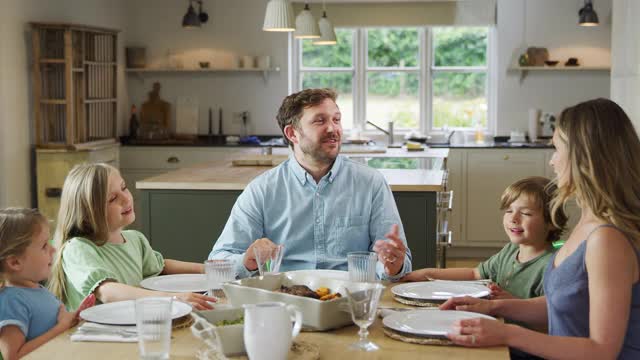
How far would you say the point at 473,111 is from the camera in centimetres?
803

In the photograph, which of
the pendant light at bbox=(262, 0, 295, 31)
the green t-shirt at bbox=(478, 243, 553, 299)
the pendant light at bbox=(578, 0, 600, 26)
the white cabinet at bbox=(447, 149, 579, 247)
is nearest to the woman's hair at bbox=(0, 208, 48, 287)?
the green t-shirt at bbox=(478, 243, 553, 299)

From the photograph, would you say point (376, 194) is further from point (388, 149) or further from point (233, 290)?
point (388, 149)

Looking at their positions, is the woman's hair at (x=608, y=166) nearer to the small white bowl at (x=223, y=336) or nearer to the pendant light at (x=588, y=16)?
the small white bowl at (x=223, y=336)

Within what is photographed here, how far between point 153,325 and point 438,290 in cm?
95

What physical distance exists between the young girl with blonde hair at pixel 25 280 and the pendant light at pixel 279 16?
3205mm

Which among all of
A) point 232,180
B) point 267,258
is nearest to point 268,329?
point 267,258

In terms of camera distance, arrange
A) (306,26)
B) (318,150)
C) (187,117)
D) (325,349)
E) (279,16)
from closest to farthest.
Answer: (325,349)
(318,150)
(279,16)
(306,26)
(187,117)

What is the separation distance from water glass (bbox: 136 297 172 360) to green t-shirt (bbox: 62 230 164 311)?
761mm

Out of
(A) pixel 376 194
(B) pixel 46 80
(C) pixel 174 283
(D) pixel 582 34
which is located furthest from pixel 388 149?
(C) pixel 174 283

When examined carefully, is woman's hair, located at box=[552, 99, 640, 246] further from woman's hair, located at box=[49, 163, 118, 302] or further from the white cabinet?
the white cabinet

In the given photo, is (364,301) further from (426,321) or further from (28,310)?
(28,310)

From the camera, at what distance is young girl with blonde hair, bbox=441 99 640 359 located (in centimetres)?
182

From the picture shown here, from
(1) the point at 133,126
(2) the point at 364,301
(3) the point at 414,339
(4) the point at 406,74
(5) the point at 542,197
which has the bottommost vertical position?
(3) the point at 414,339

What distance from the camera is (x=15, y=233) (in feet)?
7.21
